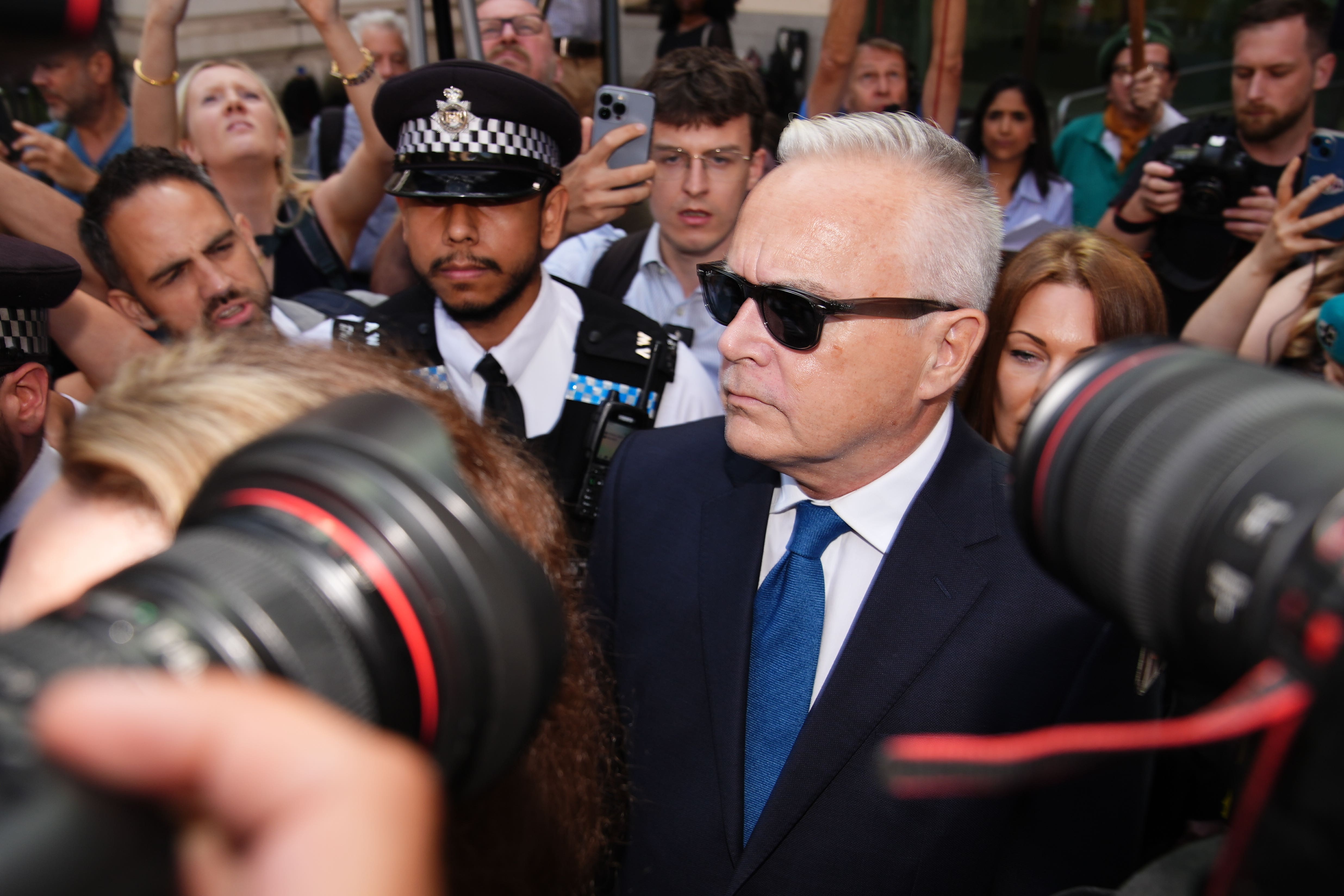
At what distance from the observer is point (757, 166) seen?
3.65m

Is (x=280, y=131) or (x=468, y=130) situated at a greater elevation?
(x=468, y=130)

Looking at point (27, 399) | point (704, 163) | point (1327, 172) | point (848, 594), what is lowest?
point (848, 594)

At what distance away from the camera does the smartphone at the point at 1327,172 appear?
303cm

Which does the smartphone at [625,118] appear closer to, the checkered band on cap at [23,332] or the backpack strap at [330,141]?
the checkered band on cap at [23,332]

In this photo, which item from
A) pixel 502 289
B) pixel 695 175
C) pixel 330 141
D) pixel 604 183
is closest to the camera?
pixel 502 289

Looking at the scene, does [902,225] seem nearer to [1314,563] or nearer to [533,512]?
[533,512]

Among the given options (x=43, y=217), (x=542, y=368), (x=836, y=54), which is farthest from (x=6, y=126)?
(x=836, y=54)

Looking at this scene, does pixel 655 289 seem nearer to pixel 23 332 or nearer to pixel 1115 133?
pixel 23 332

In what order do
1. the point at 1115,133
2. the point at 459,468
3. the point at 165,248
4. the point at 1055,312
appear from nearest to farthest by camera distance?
the point at 459,468 → the point at 1055,312 → the point at 165,248 → the point at 1115,133

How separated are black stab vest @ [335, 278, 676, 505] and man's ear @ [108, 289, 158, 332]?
616 millimetres

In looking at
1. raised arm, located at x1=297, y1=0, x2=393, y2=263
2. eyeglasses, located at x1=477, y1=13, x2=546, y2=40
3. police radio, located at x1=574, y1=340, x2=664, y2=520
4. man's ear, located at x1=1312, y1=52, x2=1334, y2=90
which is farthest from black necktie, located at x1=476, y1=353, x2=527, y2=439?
man's ear, located at x1=1312, y1=52, x2=1334, y2=90

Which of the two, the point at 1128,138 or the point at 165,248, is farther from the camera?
the point at 1128,138

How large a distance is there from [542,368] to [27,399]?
4.08 ft

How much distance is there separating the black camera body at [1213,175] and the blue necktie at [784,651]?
2.63 metres
